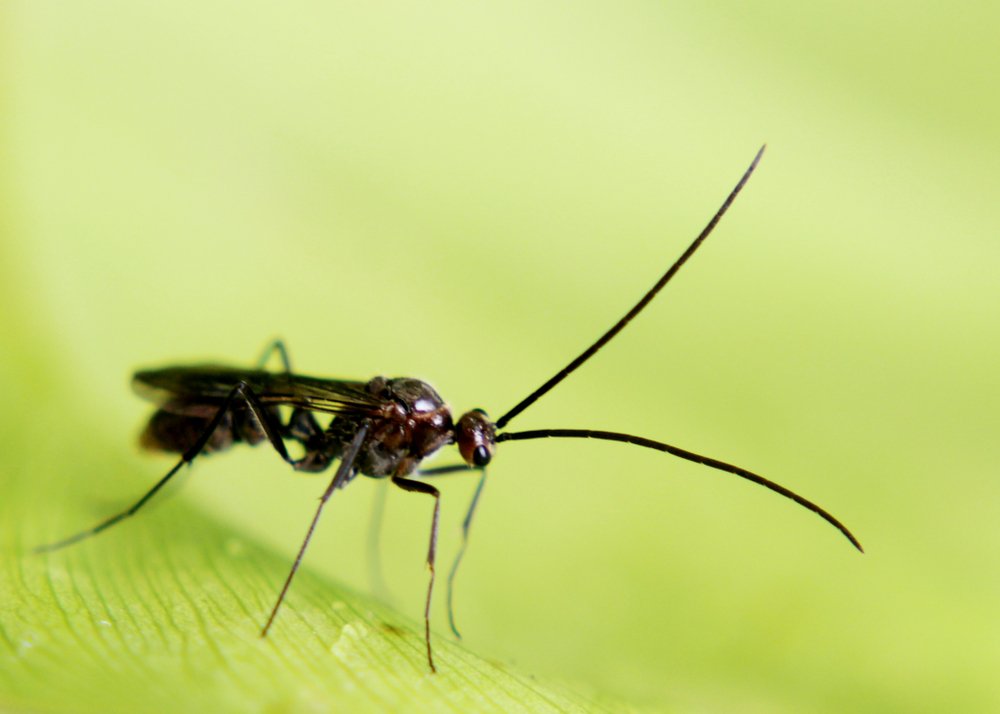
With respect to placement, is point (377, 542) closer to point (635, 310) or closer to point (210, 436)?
point (210, 436)

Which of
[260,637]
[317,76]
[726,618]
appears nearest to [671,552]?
[726,618]

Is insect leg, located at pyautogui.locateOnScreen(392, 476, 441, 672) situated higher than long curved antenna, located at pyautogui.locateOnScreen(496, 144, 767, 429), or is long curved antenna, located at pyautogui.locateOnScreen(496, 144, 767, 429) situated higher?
long curved antenna, located at pyautogui.locateOnScreen(496, 144, 767, 429)

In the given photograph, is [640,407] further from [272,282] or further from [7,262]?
[7,262]

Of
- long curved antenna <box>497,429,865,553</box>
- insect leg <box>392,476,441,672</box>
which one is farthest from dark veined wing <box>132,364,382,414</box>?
long curved antenna <box>497,429,865,553</box>

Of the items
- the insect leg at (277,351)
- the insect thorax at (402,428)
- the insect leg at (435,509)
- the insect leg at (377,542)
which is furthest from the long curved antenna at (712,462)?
the insect leg at (277,351)

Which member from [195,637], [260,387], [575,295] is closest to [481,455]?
[260,387]

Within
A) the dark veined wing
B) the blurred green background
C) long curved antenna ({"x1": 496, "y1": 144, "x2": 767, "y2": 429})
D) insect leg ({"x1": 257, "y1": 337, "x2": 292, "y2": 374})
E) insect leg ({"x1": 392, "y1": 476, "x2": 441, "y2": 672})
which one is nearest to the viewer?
long curved antenna ({"x1": 496, "y1": 144, "x2": 767, "y2": 429})

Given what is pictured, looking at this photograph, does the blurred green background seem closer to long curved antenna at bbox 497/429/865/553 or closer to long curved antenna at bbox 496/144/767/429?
long curved antenna at bbox 497/429/865/553
